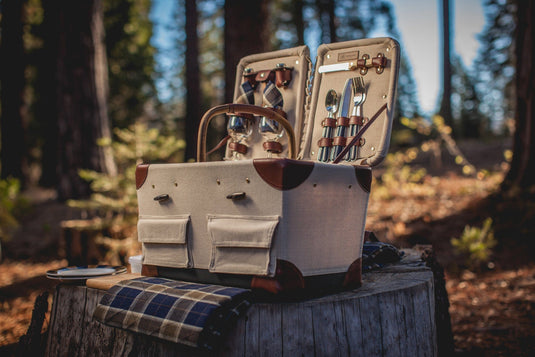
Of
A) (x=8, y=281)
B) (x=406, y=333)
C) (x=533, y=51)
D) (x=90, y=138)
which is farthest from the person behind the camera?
(x=90, y=138)

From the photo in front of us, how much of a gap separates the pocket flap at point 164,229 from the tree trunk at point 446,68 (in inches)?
393

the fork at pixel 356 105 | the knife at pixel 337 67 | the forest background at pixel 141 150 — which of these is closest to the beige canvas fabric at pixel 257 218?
the fork at pixel 356 105

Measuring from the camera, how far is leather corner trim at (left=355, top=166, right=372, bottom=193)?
172cm

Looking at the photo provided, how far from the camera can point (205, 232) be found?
1.75m

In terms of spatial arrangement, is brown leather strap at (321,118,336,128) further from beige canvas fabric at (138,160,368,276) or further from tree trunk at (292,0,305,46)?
tree trunk at (292,0,305,46)

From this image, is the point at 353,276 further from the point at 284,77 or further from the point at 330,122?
the point at 284,77

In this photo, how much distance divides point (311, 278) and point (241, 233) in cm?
32

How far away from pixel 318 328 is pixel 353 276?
12.1 inches

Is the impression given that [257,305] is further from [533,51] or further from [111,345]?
[533,51]

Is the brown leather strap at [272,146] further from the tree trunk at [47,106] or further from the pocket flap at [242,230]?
the tree trunk at [47,106]

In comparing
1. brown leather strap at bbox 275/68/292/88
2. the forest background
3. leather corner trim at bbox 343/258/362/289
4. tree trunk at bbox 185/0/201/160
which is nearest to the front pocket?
leather corner trim at bbox 343/258/362/289

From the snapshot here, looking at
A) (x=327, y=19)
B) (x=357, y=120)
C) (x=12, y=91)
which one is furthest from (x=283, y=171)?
(x=327, y=19)

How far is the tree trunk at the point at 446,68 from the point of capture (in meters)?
10.8

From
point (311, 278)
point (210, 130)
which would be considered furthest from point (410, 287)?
point (210, 130)
